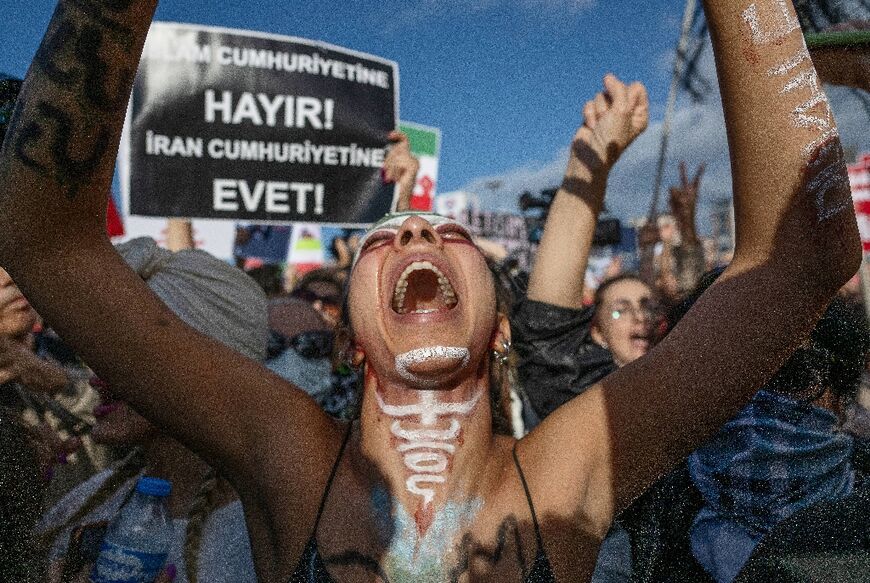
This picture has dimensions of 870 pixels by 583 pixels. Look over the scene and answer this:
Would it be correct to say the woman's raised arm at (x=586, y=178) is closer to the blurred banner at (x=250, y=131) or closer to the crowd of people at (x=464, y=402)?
the crowd of people at (x=464, y=402)

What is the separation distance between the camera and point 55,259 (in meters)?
1.27

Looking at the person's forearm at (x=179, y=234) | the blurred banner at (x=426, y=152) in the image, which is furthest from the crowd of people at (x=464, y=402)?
the blurred banner at (x=426, y=152)

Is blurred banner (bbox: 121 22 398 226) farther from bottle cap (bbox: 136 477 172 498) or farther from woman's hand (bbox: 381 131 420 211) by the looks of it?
bottle cap (bbox: 136 477 172 498)

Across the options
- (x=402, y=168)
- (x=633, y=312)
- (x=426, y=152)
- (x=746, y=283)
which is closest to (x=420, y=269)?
(x=746, y=283)

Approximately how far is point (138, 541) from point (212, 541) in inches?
10.9

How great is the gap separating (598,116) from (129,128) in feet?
8.54

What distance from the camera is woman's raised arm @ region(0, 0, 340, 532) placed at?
1.19 m

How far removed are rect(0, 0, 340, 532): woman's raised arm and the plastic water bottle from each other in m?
0.38

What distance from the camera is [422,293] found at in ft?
6.54

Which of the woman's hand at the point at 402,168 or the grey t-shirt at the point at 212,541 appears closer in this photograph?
the grey t-shirt at the point at 212,541

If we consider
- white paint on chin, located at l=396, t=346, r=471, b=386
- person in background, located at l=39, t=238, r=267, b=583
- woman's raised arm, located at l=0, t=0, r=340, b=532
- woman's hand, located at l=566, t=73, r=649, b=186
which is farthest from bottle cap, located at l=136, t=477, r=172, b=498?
woman's hand, located at l=566, t=73, r=649, b=186

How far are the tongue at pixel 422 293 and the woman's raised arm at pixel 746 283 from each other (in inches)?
25.2

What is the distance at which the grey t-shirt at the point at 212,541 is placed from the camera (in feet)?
6.11

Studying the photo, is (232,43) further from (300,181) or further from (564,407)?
(564,407)
